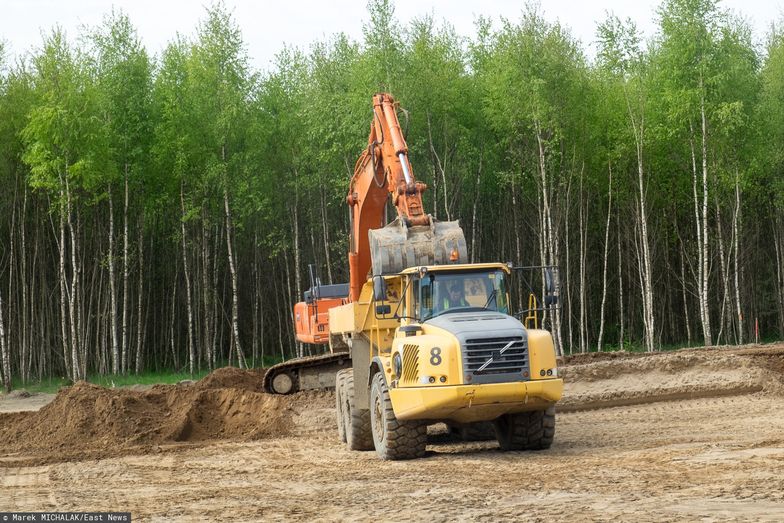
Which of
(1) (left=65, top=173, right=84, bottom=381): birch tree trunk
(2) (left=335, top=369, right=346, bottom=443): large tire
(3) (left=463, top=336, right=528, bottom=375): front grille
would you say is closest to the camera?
(3) (left=463, top=336, right=528, bottom=375): front grille

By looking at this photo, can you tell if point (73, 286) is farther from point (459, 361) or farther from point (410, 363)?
point (459, 361)

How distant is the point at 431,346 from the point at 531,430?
2.17 metres

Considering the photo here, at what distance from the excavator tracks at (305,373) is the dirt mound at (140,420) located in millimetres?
1685

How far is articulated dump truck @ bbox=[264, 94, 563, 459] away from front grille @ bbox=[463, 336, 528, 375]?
1cm

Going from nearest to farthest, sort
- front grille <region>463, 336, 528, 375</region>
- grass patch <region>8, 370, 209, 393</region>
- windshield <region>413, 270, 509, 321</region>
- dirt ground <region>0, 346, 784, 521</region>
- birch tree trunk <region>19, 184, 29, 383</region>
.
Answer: dirt ground <region>0, 346, 784, 521</region> → front grille <region>463, 336, 528, 375</region> → windshield <region>413, 270, 509, 321</region> → grass patch <region>8, 370, 209, 393</region> → birch tree trunk <region>19, 184, 29, 383</region>

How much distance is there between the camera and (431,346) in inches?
530

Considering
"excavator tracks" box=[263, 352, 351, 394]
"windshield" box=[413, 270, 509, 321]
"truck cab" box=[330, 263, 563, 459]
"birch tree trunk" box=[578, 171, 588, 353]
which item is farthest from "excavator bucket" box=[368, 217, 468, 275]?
"birch tree trunk" box=[578, 171, 588, 353]

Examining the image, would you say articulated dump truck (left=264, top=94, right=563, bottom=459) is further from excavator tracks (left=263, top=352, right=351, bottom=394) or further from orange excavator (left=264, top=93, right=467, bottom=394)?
excavator tracks (left=263, top=352, right=351, bottom=394)

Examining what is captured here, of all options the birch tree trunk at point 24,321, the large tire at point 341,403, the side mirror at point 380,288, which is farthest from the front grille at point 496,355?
the birch tree trunk at point 24,321

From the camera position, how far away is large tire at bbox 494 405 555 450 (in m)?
14.5

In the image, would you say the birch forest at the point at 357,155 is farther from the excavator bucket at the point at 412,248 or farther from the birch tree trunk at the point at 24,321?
the excavator bucket at the point at 412,248

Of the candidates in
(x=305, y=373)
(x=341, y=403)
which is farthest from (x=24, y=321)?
(x=341, y=403)

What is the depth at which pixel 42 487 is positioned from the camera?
13.8 m

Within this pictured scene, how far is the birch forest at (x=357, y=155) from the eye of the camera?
118 feet
